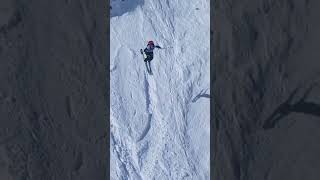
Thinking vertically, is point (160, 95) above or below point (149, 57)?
below

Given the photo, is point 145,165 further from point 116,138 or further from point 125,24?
point 125,24
